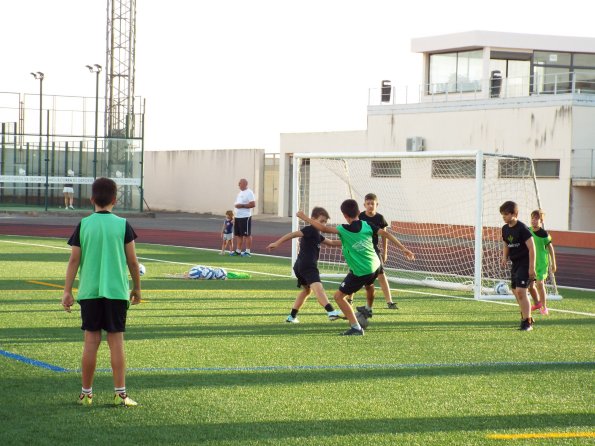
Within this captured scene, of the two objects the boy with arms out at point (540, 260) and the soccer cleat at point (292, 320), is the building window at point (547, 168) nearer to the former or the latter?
the boy with arms out at point (540, 260)

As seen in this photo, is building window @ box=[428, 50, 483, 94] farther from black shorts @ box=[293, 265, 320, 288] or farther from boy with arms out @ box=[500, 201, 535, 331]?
black shorts @ box=[293, 265, 320, 288]

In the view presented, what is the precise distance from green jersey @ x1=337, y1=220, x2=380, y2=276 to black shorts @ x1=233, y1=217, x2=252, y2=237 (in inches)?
514

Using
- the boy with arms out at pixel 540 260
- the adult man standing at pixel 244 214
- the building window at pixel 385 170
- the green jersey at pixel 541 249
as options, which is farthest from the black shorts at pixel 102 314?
the building window at pixel 385 170

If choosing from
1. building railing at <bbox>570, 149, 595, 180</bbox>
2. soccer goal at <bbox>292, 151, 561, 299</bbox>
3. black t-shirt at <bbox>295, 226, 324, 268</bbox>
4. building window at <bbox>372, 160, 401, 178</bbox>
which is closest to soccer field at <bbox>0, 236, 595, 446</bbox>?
black t-shirt at <bbox>295, 226, 324, 268</bbox>

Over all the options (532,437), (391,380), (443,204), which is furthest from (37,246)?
(532,437)

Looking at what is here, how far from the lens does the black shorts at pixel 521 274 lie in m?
13.2

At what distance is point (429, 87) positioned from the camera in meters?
44.2

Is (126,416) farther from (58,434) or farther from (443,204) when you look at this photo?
(443,204)

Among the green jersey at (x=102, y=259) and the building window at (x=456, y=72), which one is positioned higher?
the building window at (x=456, y=72)

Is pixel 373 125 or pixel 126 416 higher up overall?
pixel 373 125

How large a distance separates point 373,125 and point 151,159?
19996mm

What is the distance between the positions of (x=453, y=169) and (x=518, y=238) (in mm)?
27423

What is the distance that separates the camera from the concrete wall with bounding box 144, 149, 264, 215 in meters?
54.6

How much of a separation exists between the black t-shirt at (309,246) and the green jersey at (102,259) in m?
5.30
